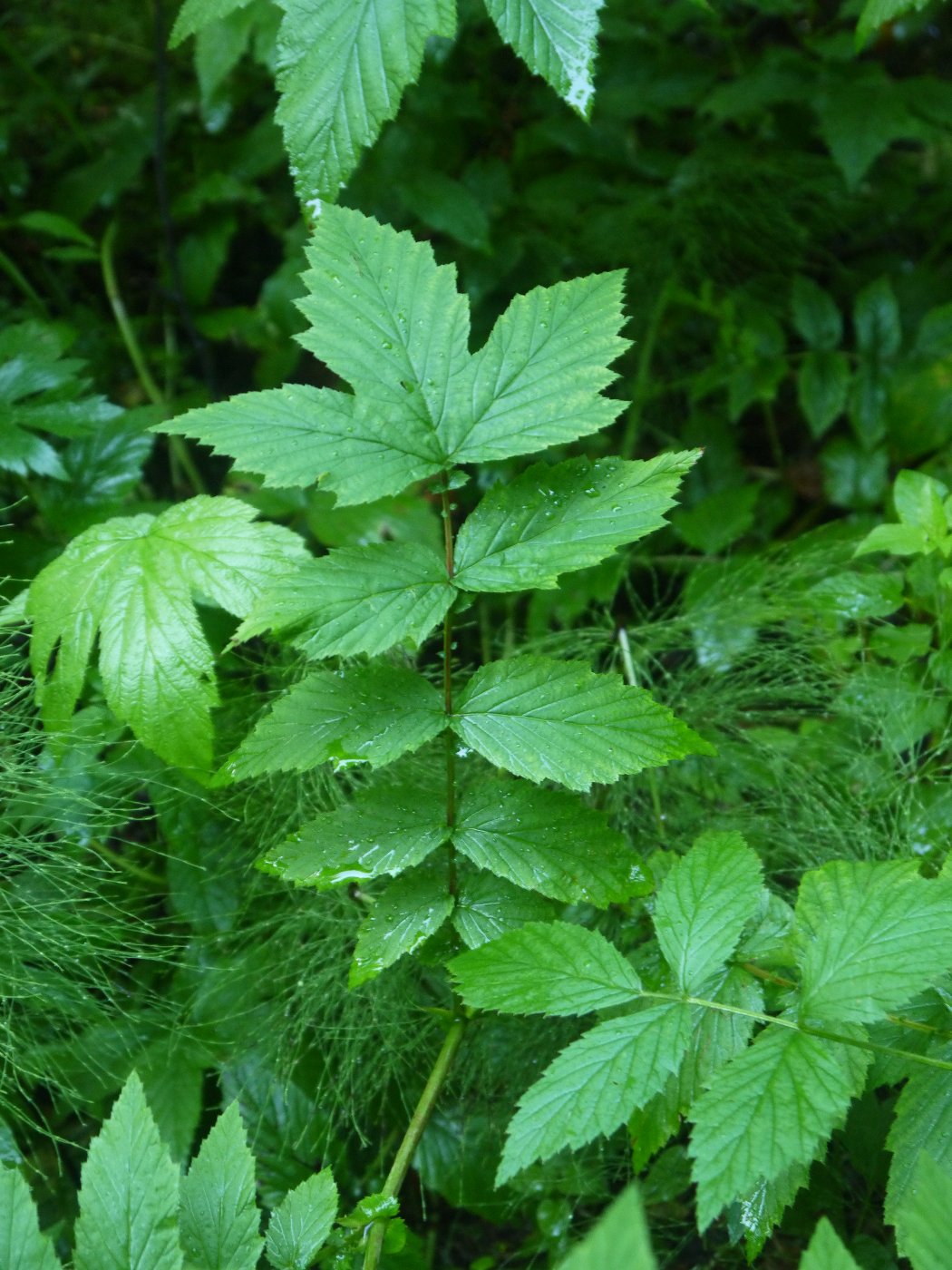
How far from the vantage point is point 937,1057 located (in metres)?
1.12

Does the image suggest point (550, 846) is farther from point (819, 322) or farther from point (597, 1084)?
point (819, 322)

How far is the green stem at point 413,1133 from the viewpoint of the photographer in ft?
3.67

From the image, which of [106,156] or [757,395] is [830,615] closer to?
[757,395]

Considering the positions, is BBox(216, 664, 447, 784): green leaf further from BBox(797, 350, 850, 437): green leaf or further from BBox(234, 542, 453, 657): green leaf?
BBox(797, 350, 850, 437): green leaf

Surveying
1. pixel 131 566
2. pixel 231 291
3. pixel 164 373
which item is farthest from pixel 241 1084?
pixel 231 291

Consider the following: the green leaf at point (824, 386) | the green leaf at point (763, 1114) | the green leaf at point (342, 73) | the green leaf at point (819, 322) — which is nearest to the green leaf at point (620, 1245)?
the green leaf at point (763, 1114)

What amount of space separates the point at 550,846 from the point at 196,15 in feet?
3.97

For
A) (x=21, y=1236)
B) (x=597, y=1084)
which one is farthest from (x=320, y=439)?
(x=21, y=1236)

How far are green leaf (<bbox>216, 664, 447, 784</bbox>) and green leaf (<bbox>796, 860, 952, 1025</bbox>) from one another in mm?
438

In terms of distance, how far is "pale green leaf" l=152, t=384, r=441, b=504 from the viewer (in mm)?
1148

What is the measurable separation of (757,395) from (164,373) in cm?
136

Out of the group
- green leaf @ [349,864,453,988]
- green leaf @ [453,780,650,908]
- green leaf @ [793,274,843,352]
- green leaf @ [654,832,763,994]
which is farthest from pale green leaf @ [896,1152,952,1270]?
green leaf @ [793,274,843,352]

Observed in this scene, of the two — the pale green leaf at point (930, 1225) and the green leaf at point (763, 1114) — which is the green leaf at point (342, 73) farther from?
the pale green leaf at point (930, 1225)

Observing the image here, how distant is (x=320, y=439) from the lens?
1171 mm
